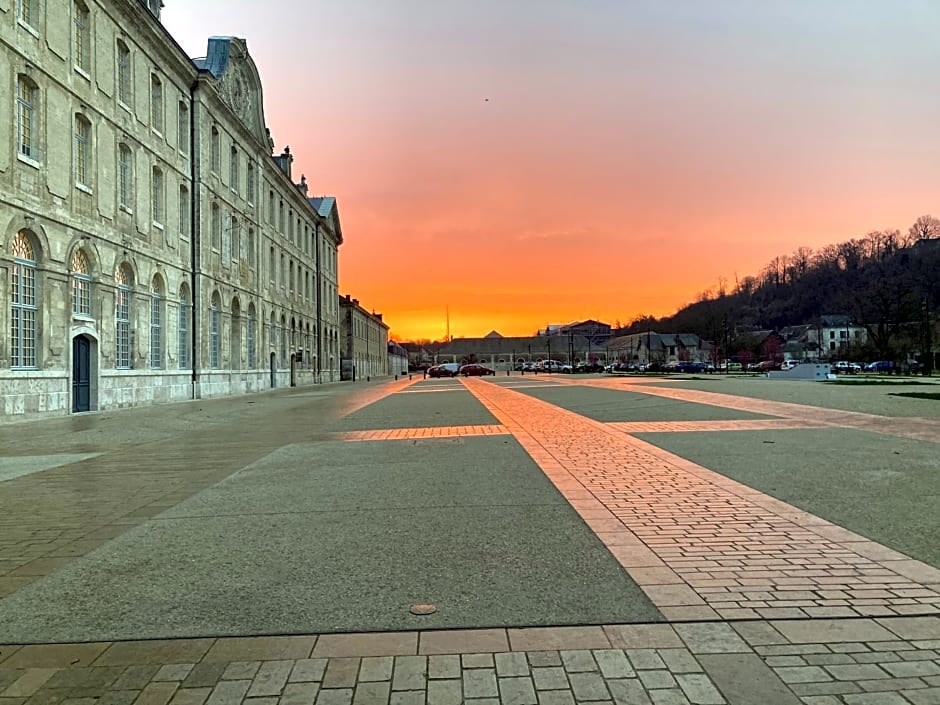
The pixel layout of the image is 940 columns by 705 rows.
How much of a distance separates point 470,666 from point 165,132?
32.7 metres

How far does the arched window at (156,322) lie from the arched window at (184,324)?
98.9 inches

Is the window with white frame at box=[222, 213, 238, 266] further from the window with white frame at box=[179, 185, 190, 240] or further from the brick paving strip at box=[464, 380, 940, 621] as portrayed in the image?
the brick paving strip at box=[464, 380, 940, 621]

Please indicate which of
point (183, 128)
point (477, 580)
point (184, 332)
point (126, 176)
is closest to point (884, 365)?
point (184, 332)

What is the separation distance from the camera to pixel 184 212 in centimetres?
3431

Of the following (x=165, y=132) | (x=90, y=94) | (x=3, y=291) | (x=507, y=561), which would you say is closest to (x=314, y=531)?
(x=507, y=561)

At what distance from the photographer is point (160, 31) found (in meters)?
29.8

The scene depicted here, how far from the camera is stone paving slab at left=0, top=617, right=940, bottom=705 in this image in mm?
3320

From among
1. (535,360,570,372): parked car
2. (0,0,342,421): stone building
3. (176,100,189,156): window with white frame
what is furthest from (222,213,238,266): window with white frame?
(535,360,570,372): parked car

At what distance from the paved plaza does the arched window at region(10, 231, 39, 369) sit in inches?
436

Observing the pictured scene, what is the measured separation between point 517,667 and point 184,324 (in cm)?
3324

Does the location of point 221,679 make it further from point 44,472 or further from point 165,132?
point 165,132

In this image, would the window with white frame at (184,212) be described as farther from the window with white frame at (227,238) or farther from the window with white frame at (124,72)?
the window with white frame at (124,72)

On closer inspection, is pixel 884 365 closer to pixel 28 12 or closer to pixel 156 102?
pixel 156 102

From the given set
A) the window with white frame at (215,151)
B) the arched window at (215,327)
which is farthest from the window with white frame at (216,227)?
the arched window at (215,327)
